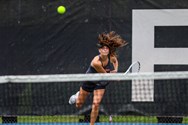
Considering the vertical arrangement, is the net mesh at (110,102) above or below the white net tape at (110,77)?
below

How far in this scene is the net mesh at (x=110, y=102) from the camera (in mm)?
7277

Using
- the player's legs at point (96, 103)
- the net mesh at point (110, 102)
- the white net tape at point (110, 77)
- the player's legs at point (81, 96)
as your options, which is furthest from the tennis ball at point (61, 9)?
the white net tape at point (110, 77)

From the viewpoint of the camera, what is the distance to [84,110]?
745cm

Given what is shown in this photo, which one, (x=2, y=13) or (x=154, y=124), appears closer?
(x=154, y=124)

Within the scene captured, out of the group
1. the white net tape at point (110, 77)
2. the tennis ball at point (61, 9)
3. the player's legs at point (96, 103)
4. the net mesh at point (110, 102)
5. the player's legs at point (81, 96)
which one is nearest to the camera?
the white net tape at point (110, 77)

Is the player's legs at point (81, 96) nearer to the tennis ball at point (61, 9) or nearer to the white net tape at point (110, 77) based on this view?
the tennis ball at point (61, 9)

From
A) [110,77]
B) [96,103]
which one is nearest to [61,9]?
[96,103]

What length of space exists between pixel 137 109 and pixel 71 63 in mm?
1114

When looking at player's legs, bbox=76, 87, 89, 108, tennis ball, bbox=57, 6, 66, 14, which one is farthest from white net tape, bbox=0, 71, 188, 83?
tennis ball, bbox=57, 6, 66, 14

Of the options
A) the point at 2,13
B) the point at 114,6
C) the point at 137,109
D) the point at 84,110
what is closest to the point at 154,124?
the point at 137,109

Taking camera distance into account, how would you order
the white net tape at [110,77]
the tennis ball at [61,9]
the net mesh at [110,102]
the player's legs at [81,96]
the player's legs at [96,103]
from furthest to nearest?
the tennis ball at [61,9]
the net mesh at [110,102]
the player's legs at [81,96]
the player's legs at [96,103]
the white net tape at [110,77]

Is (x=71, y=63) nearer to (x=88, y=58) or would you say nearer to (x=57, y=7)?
(x=88, y=58)

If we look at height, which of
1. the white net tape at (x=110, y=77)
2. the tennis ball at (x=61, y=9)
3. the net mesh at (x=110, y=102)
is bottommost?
the net mesh at (x=110, y=102)

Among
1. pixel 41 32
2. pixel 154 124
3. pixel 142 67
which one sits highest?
pixel 41 32
